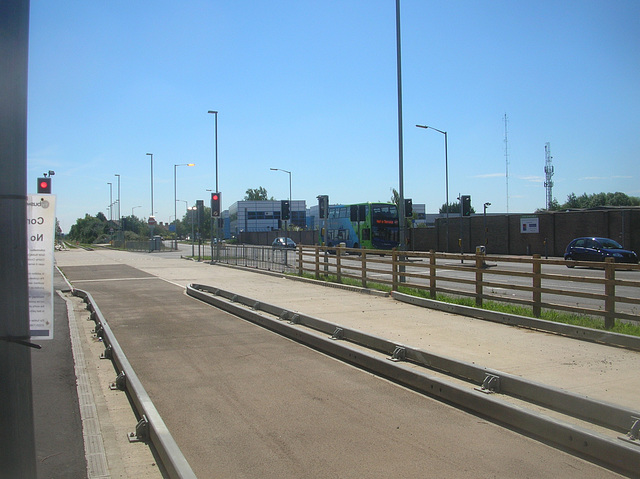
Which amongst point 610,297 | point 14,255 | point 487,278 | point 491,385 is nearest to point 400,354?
point 491,385

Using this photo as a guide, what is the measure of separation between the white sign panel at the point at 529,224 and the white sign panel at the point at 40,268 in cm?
4230

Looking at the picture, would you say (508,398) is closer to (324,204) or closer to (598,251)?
(324,204)

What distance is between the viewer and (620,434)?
501 cm

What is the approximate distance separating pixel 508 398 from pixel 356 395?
1716mm

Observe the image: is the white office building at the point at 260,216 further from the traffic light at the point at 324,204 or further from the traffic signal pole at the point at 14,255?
the traffic signal pole at the point at 14,255

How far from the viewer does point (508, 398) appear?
6.07 meters

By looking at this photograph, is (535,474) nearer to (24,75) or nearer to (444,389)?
(444,389)

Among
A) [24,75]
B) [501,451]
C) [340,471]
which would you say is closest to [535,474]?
[501,451]

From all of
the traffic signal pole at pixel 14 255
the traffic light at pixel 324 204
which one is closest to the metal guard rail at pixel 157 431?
the traffic signal pole at pixel 14 255

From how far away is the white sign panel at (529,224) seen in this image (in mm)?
41656

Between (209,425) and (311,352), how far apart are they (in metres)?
3.44

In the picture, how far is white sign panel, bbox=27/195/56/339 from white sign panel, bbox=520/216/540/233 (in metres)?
42.3

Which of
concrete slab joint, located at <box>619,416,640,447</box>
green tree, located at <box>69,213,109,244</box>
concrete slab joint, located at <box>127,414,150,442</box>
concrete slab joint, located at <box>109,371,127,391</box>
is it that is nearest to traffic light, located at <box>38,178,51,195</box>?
concrete slab joint, located at <box>109,371,127,391</box>

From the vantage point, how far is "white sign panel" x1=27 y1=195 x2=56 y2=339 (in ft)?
10.1
